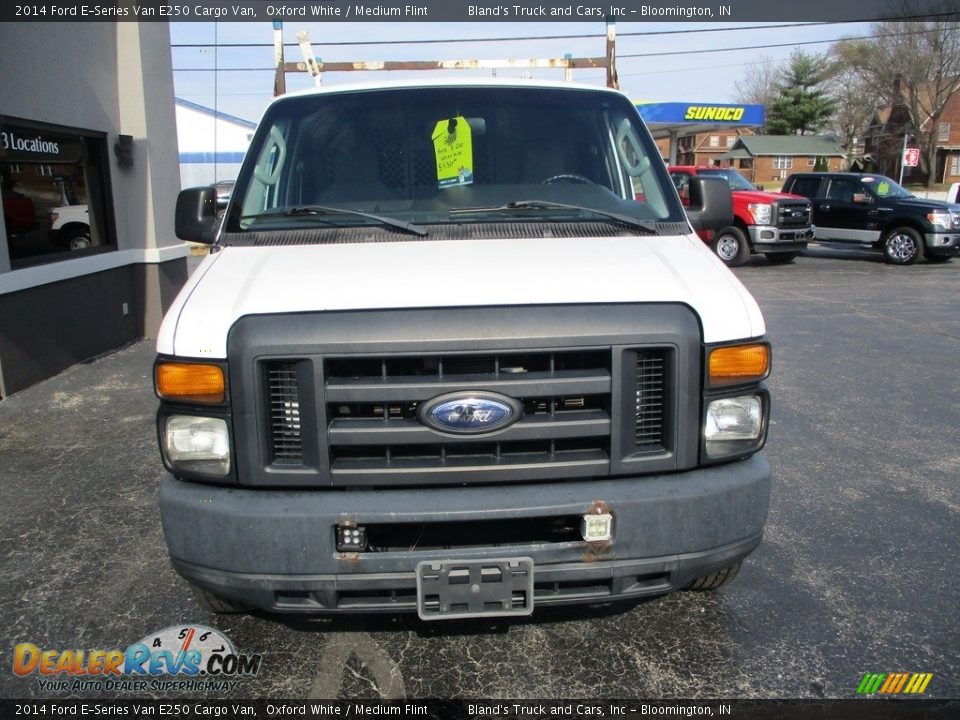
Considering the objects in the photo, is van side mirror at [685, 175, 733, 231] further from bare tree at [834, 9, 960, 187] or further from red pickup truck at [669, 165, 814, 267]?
bare tree at [834, 9, 960, 187]

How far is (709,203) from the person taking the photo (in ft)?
12.7

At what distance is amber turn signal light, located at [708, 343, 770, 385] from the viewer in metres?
2.57

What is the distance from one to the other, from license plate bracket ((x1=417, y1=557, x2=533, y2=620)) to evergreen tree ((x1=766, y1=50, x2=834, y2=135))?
7259 cm

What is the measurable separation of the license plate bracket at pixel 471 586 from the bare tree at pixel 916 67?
55543mm

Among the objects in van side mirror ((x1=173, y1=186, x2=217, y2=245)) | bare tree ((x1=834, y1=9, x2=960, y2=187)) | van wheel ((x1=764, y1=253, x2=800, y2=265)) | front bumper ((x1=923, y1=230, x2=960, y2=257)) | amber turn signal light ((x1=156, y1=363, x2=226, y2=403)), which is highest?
bare tree ((x1=834, y1=9, x2=960, y2=187))

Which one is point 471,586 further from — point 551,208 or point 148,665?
point 551,208

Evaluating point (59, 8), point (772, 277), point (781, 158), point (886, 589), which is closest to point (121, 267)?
point (59, 8)

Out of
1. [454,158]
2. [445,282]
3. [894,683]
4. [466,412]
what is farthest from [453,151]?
[894,683]

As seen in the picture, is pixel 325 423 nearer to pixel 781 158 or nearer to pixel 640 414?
pixel 640 414

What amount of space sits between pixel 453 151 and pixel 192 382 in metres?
1.71

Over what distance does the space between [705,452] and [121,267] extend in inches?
312

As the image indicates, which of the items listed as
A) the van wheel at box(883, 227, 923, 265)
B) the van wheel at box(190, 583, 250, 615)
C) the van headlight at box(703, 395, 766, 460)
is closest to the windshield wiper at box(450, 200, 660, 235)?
the van headlight at box(703, 395, 766, 460)

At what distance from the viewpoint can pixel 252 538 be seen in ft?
8.00

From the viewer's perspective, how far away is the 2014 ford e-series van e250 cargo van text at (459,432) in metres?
2.43
